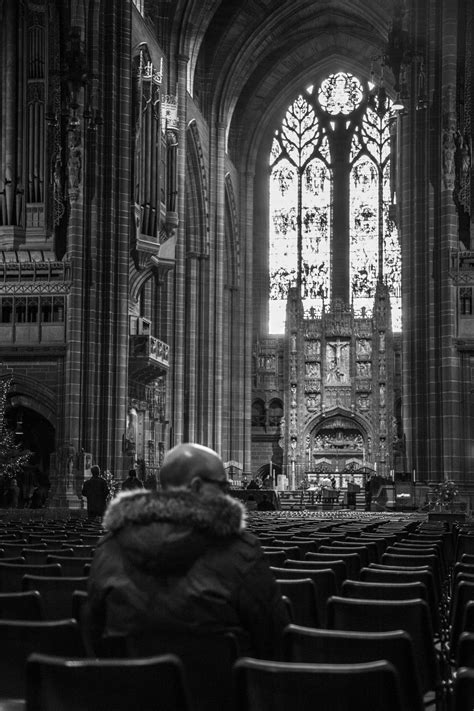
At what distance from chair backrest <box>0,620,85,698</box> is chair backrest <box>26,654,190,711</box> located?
0.87m

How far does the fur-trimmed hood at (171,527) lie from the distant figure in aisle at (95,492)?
60.1 ft

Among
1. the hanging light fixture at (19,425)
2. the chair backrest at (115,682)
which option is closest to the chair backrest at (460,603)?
the chair backrest at (115,682)

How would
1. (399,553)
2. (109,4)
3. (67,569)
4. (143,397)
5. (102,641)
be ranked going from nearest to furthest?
(102,641), (67,569), (399,553), (109,4), (143,397)

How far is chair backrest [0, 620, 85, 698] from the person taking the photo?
4.41 meters

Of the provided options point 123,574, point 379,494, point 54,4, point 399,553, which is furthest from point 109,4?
point 123,574

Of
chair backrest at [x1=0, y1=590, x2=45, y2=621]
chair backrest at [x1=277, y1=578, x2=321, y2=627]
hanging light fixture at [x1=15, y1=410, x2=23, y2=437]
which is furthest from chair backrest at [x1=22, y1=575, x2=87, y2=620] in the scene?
hanging light fixture at [x1=15, y1=410, x2=23, y2=437]

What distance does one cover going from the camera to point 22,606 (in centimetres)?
549

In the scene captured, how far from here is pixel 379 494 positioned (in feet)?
125

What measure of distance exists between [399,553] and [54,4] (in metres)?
30.4

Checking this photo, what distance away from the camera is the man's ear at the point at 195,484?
469 cm

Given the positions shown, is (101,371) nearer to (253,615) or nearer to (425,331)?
(425,331)

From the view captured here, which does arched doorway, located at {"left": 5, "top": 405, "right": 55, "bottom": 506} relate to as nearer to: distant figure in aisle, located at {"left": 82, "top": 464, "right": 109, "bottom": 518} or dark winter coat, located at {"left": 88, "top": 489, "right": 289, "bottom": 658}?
distant figure in aisle, located at {"left": 82, "top": 464, "right": 109, "bottom": 518}

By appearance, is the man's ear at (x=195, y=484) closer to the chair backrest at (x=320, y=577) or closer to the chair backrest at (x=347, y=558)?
the chair backrest at (x=320, y=577)

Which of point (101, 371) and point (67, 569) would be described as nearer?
point (67, 569)
